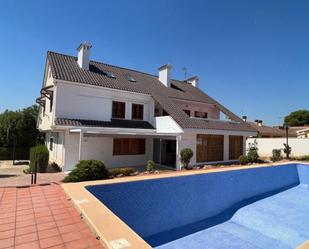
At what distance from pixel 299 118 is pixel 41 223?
395 feet

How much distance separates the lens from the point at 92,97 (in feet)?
81.3

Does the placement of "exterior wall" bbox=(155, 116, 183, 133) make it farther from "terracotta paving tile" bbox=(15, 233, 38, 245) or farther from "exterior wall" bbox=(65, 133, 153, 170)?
"terracotta paving tile" bbox=(15, 233, 38, 245)

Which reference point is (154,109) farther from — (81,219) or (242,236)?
(81,219)

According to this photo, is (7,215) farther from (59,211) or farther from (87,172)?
(87,172)

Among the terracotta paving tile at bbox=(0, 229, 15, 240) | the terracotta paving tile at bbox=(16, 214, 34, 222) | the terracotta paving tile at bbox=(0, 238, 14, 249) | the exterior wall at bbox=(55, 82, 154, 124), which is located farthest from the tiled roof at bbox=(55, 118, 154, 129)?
the terracotta paving tile at bbox=(0, 238, 14, 249)

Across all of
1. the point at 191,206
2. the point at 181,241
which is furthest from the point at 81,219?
the point at 191,206

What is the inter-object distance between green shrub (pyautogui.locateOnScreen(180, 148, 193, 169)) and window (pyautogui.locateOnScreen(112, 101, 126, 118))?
911 cm

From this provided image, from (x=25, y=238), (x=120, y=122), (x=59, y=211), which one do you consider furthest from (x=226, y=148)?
(x=25, y=238)

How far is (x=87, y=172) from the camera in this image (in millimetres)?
15016

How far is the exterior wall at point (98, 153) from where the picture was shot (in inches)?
880

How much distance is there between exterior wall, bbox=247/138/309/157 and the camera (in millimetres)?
40250

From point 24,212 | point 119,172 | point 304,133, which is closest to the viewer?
point 24,212

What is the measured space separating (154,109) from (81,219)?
76.6 feet

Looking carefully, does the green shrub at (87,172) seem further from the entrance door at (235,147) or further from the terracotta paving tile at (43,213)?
the entrance door at (235,147)
